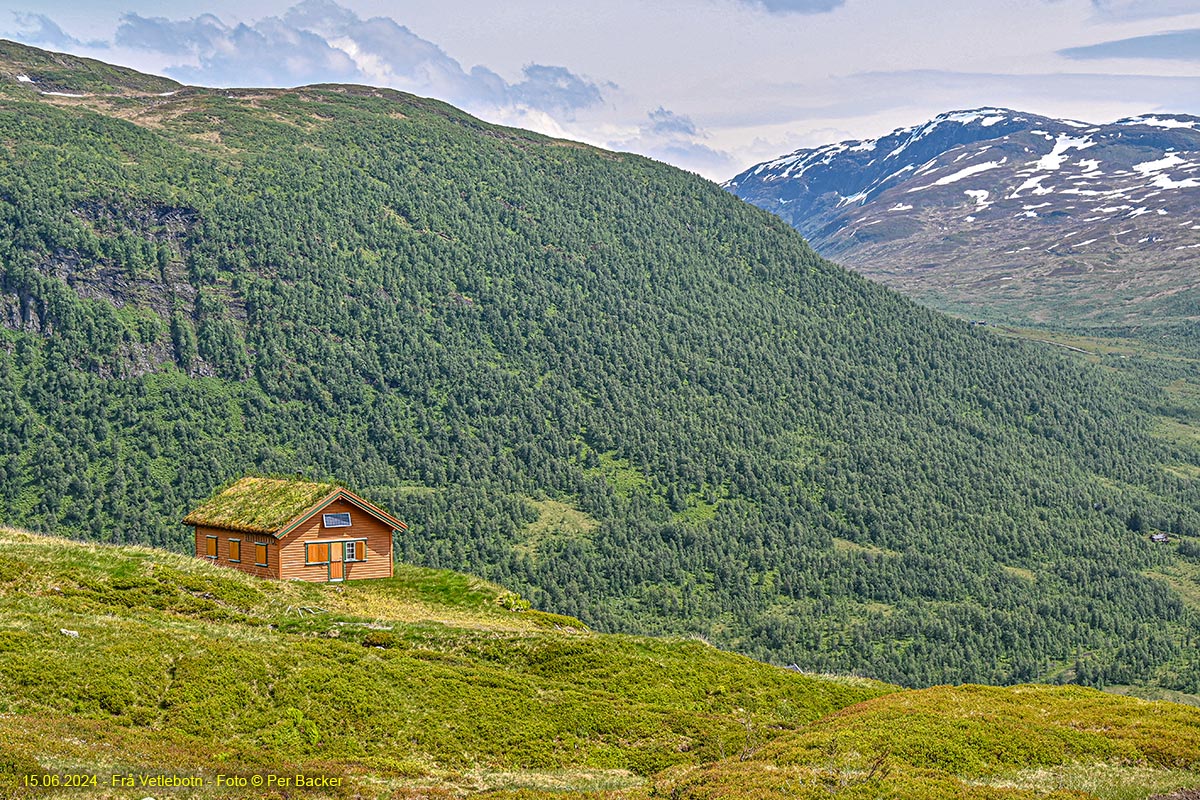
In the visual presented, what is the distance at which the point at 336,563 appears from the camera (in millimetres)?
72875

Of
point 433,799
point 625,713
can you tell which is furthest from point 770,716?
point 433,799

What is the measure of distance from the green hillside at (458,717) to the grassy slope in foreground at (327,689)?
0.36 feet

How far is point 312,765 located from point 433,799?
494 cm

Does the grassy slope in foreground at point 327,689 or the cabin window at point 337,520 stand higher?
the cabin window at point 337,520

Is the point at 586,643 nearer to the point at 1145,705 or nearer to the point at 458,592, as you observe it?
the point at 458,592

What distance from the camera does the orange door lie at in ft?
238

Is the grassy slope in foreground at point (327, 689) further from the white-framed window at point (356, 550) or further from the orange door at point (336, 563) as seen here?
the white-framed window at point (356, 550)

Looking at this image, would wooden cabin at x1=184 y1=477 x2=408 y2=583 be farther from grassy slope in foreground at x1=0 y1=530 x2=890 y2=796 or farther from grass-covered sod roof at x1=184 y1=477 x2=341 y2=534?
grassy slope in foreground at x1=0 y1=530 x2=890 y2=796

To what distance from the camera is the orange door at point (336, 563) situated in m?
72.7

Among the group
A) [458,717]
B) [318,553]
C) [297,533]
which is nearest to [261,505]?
[297,533]

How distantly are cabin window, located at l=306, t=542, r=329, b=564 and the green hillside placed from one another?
53.7 feet

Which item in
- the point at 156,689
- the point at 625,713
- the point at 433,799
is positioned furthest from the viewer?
the point at 625,713

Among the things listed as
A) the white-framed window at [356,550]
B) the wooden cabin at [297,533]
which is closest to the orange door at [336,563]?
the wooden cabin at [297,533]

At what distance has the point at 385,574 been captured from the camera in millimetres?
75312
